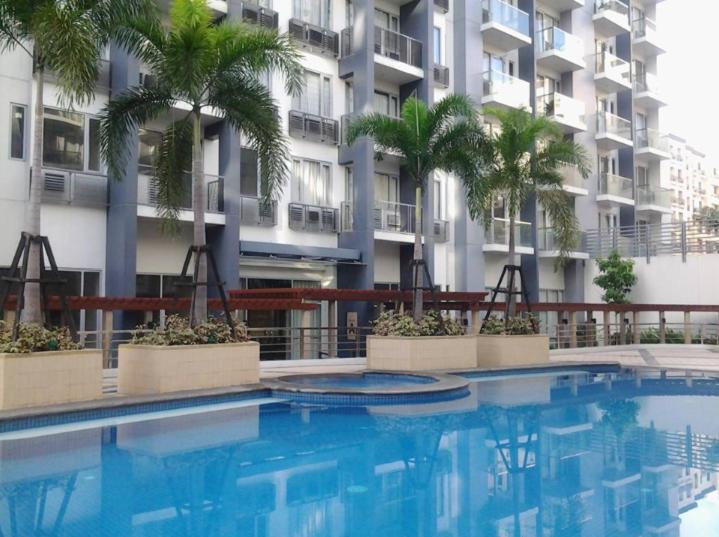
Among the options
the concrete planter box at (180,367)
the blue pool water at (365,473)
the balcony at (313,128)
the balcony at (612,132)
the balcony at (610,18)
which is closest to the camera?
the blue pool water at (365,473)

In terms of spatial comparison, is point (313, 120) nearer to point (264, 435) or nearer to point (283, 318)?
point (283, 318)

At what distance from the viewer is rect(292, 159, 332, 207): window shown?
22.4m

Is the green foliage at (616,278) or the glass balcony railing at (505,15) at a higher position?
the glass balcony railing at (505,15)

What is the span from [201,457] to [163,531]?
2876mm

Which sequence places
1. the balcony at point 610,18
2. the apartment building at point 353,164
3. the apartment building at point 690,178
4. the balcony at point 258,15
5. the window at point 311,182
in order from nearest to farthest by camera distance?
the apartment building at point 353,164, the balcony at point 258,15, the window at point 311,182, the balcony at point 610,18, the apartment building at point 690,178

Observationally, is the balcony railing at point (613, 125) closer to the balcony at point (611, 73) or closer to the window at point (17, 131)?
the balcony at point (611, 73)

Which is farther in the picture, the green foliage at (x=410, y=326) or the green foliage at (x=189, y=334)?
the green foliage at (x=410, y=326)

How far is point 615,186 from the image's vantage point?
33.7 meters

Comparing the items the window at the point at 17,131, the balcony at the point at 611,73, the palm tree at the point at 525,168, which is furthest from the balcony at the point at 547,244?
the window at the point at 17,131

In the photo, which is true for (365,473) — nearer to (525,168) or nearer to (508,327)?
(508,327)

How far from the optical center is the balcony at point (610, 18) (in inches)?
1321

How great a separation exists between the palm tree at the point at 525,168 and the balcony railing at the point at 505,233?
4940 millimetres

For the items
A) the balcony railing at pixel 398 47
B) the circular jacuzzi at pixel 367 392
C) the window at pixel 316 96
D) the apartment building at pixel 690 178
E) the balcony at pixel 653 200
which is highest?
the apartment building at pixel 690 178

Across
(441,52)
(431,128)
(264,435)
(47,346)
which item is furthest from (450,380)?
(441,52)
